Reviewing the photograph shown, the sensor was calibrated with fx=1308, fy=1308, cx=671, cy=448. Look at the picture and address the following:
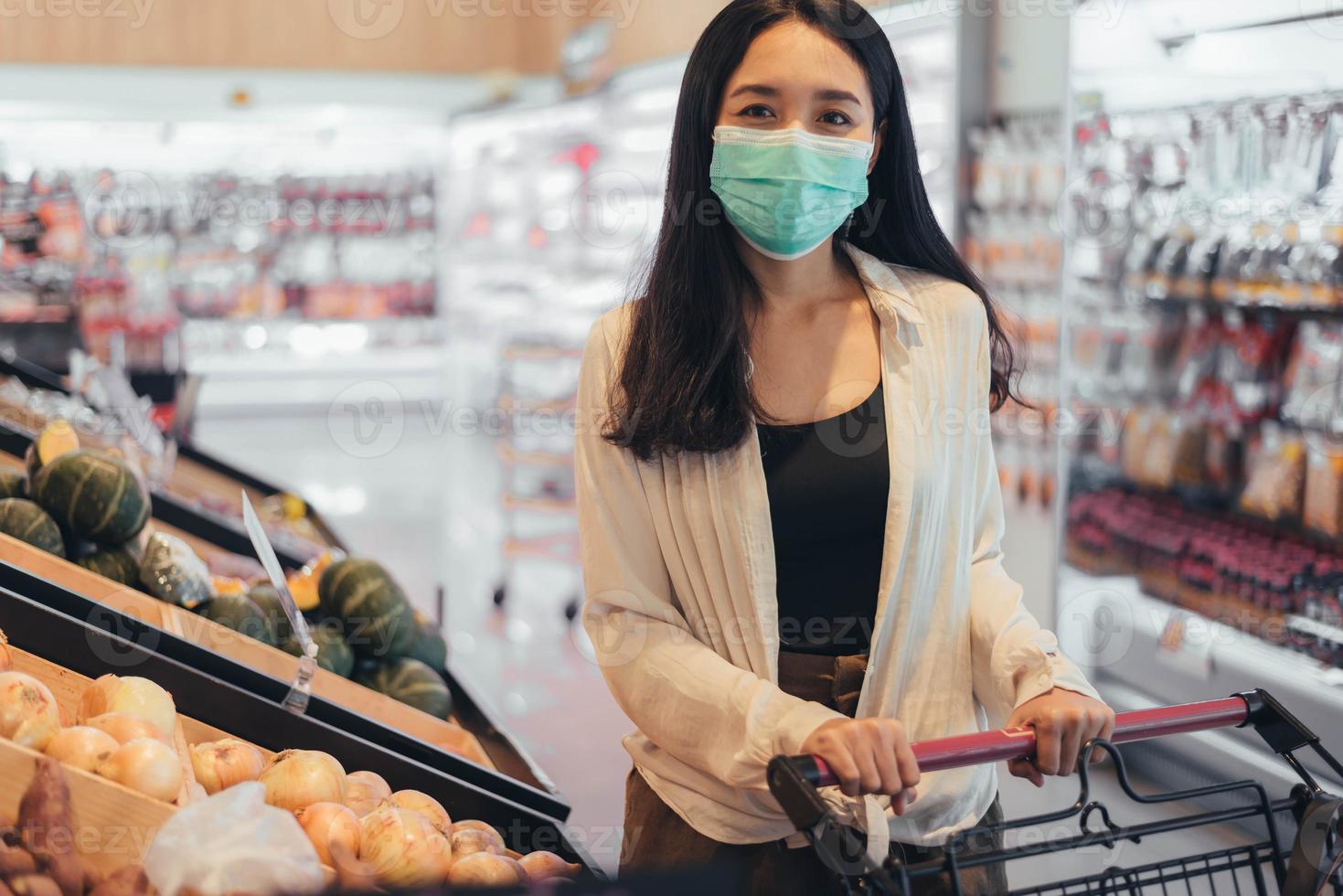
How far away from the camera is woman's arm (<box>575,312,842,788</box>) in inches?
57.7

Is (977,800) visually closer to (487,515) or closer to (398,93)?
(487,515)

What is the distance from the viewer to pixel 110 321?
22.4 feet

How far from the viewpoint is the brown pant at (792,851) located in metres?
1.52

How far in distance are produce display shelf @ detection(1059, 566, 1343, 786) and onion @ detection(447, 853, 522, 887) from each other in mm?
2628

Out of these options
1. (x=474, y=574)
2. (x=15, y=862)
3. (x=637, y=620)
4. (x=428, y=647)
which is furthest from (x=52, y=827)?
Answer: (x=474, y=574)

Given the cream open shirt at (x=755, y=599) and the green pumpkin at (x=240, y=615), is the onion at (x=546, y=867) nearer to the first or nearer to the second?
the cream open shirt at (x=755, y=599)

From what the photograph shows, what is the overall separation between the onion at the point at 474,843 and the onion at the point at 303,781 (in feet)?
0.53

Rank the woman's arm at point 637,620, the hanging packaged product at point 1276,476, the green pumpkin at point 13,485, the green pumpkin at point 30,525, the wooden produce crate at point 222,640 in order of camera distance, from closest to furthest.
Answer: the woman's arm at point 637,620
the wooden produce crate at point 222,640
the green pumpkin at point 30,525
the green pumpkin at point 13,485
the hanging packaged product at point 1276,476

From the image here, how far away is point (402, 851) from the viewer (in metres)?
1.60

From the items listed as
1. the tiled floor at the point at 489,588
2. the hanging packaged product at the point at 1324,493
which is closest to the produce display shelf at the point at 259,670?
the tiled floor at the point at 489,588

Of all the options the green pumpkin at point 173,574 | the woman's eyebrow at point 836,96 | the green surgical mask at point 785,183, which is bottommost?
the green pumpkin at point 173,574

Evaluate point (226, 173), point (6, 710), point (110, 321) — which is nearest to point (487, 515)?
point (110, 321)

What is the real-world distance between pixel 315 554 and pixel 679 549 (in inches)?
76.2

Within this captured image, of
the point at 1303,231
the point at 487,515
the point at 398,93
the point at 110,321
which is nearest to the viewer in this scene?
the point at 1303,231
